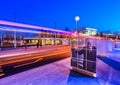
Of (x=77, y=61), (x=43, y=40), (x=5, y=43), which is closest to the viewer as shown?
(x=77, y=61)

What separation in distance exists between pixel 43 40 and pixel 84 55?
135 feet

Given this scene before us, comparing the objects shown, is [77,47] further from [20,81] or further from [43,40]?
[43,40]

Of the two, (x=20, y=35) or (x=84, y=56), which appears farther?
(x=20, y=35)

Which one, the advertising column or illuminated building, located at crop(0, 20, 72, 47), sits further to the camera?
illuminated building, located at crop(0, 20, 72, 47)

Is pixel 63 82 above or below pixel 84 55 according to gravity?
below

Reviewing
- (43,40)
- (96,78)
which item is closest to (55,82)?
(96,78)

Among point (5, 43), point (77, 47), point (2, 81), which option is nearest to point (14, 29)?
point (5, 43)

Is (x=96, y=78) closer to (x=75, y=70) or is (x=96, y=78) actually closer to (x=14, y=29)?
(x=75, y=70)

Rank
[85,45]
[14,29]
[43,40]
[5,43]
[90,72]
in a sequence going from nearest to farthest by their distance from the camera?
[90,72]
[85,45]
[14,29]
[5,43]
[43,40]

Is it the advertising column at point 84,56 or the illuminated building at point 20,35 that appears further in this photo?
the illuminated building at point 20,35

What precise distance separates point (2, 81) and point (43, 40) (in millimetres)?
43293

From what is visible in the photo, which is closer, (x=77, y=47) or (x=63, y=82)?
(x=63, y=82)

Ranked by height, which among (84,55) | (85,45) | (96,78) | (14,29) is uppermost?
(14,29)

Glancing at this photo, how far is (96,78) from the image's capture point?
9633 millimetres
